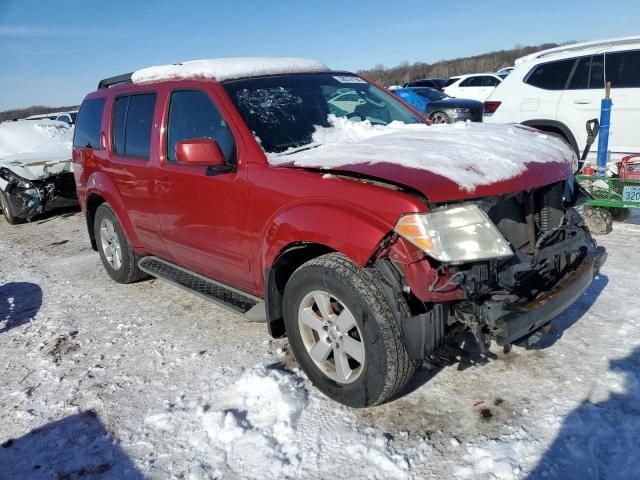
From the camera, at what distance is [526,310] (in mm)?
2490

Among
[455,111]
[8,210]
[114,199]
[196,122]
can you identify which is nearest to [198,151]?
[196,122]

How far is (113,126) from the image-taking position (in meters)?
4.69

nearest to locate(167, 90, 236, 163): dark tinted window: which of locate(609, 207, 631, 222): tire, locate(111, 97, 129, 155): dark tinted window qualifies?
locate(111, 97, 129, 155): dark tinted window

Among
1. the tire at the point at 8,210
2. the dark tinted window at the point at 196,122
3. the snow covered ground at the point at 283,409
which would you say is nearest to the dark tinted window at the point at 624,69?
the snow covered ground at the point at 283,409

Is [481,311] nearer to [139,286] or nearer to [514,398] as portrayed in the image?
[514,398]

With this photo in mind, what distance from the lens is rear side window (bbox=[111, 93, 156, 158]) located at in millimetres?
4129

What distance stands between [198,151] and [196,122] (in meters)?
0.66

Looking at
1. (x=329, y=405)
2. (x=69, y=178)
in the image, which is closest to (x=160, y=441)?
(x=329, y=405)

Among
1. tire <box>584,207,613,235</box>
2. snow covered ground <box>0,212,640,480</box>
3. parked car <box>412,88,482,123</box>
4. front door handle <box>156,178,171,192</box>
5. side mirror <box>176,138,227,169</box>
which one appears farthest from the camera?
parked car <box>412,88,482,123</box>

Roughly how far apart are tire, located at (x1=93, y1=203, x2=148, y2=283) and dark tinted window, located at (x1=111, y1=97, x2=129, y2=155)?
0.69 m

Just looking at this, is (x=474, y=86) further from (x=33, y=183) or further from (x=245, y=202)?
(x=245, y=202)

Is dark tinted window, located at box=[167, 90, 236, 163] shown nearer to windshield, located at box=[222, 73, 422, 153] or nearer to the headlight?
windshield, located at box=[222, 73, 422, 153]

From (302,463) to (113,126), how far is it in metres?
3.56

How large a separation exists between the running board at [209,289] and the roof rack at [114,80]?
174 centimetres
